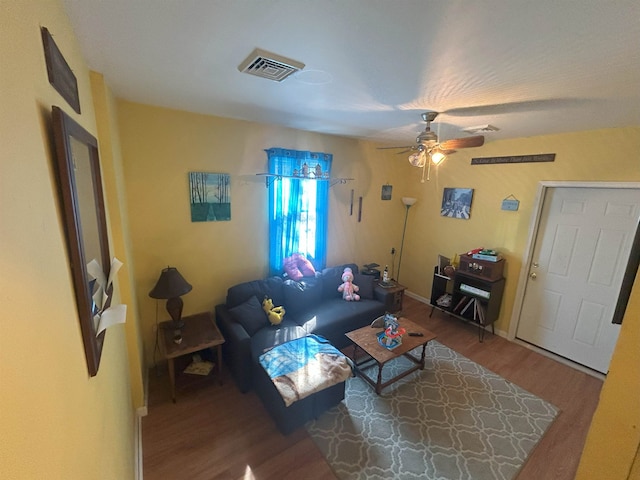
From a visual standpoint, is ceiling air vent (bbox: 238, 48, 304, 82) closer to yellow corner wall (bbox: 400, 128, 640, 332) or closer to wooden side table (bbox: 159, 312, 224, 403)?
wooden side table (bbox: 159, 312, 224, 403)

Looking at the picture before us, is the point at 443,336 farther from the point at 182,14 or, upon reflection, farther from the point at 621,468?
the point at 182,14

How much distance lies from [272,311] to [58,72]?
92.2 inches

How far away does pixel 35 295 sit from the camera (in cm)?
55

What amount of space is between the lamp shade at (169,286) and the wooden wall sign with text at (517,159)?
3.74 metres

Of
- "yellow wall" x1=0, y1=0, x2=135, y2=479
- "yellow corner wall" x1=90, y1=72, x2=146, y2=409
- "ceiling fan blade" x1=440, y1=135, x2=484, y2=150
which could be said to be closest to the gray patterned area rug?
"yellow corner wall" x1=90, y1=72, x2=146, y2=409

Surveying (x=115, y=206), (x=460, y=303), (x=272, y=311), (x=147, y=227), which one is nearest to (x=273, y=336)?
(x=272, y=311)

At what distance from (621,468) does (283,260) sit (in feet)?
9.48

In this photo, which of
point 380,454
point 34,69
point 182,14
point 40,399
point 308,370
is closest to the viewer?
point 40,399

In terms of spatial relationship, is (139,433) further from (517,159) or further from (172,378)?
(517,159)

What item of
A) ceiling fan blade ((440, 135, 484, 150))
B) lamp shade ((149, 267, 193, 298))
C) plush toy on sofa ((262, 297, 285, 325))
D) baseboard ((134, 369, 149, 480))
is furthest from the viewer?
plush toy on sofa ((262, 297, 285, 325))

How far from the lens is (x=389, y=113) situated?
2.24 metres

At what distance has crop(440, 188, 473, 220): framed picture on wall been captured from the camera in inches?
144

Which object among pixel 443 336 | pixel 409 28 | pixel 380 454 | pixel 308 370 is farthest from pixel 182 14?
pixel 443 336

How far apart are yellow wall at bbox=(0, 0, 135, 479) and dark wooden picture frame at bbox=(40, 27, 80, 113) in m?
0.03
